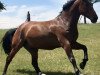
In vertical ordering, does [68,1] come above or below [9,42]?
above

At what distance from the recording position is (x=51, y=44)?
12.0 meters

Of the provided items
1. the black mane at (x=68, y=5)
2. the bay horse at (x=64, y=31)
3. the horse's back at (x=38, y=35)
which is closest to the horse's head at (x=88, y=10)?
the bay horse at (x=64, y=31)

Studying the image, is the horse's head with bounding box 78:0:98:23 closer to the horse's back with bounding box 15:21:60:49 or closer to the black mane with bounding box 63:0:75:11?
the black mane with bounding box 63:0:75:11

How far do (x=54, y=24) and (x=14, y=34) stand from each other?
2069 mm

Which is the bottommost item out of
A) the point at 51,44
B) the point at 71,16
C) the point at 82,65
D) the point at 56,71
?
the point at 56,71

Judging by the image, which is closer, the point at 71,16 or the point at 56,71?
the point at 71,16

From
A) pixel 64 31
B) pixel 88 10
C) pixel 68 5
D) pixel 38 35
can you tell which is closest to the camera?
pixel 64 31

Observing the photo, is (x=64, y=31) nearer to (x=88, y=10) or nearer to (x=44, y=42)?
(x=44, y=42)

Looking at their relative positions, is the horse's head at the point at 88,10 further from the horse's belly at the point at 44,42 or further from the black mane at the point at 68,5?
the horse's belly at the point at 44,42

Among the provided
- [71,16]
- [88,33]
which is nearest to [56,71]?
[71,16]

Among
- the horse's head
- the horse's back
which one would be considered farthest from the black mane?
the horse's back

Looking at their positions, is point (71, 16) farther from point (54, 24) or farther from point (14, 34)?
point (14, 34)

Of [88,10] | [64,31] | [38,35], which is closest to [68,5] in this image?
[88,10]

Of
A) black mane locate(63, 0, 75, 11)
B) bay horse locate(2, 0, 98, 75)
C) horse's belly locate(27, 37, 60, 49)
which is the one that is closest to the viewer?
bay horse locate(2, 0, 98, 75)
